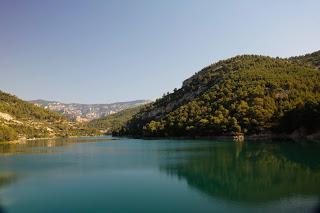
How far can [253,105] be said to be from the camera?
131 meters

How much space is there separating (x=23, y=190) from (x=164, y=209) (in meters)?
16.7

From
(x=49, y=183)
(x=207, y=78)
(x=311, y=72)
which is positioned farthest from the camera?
(x=207, y=78)

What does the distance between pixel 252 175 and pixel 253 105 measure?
87.9m

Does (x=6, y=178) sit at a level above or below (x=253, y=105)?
below

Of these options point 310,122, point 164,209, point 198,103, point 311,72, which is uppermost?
point 311,72

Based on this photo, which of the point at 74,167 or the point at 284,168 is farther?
the point at 74,167

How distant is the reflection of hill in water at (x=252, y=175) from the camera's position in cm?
3478

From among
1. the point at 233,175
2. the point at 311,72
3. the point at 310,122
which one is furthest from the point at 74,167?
the point at 311,72

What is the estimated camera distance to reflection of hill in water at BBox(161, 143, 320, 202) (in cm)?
3478

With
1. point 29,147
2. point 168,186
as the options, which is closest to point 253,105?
point 29,147

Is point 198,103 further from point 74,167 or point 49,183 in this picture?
point 49,183

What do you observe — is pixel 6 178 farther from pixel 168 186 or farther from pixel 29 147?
pixel 29 147

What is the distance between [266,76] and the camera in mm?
153625

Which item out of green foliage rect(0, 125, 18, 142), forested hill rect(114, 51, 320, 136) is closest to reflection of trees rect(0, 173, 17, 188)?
forested hill rect(114, 51, 320, 136)
